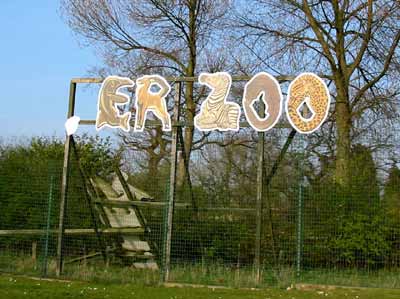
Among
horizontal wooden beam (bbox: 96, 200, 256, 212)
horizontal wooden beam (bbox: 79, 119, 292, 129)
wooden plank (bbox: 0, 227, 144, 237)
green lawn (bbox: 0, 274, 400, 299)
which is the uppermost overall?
horizontal wooden beam (bbox: 79, 119, 292, 129)

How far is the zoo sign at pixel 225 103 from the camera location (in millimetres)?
11641

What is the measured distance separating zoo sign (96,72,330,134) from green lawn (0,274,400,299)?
273 cm

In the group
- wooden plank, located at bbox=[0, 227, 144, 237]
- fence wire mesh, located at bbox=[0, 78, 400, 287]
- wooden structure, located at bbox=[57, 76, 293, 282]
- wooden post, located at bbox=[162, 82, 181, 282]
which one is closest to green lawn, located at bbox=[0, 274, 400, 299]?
fence wire mesh, located at bbox=[0, 78, 400, 287]

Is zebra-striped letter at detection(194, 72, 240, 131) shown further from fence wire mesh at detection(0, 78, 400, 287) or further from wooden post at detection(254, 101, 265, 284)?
fence wire mesh at detection(0, 78, 400, 287)

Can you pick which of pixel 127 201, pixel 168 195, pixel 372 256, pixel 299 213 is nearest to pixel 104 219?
pixel 127 201

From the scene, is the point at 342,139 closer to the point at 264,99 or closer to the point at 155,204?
the point at 264,99

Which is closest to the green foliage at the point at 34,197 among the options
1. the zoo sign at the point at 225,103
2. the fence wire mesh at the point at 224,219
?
the fence wire mesh at the point at 224,219

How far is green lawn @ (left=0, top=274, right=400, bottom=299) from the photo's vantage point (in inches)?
385

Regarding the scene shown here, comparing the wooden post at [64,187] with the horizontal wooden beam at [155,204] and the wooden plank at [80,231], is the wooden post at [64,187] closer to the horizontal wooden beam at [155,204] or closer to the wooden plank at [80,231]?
the wooden plank at [80,231]

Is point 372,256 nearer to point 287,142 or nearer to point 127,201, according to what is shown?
point 287,142

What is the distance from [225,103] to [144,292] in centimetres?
365

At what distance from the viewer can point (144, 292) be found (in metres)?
10.4

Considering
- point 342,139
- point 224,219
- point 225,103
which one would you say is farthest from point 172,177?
point 342,139

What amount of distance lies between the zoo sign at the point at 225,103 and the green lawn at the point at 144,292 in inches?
107
